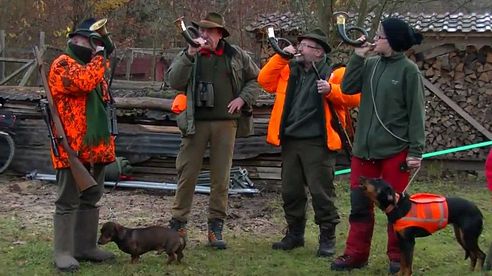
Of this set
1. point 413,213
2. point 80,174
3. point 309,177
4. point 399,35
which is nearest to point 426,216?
point 413,213

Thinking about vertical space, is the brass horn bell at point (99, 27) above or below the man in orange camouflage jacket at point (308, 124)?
above

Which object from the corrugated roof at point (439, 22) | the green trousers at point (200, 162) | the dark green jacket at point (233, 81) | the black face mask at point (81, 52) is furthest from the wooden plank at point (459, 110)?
the black face mask at point (81, 52)

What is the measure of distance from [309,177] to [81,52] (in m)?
2.13

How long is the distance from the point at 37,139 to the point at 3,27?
1301cm

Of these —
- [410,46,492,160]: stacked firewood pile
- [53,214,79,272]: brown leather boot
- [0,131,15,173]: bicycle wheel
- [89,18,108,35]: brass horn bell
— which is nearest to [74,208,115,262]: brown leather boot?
[53,214,79,272]: brown leather boot

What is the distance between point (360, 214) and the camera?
220 inches

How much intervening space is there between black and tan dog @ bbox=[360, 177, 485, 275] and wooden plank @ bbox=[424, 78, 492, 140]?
7.21 m

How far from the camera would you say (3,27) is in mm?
21688

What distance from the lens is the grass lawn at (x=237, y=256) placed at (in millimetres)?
5629

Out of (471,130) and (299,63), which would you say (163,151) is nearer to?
(299,63)

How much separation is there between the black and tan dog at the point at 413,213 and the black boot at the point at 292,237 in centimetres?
130

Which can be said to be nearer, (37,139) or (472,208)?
(472,208)

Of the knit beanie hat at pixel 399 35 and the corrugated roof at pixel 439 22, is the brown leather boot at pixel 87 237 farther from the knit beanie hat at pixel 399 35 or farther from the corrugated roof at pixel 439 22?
the corrugated roof at pixel 439 22

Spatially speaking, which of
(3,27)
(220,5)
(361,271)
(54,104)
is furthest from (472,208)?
(3,27)
